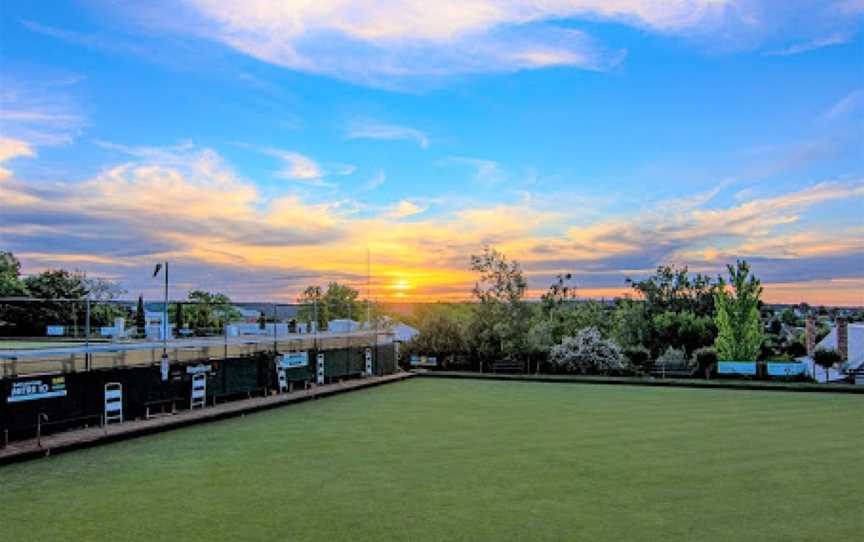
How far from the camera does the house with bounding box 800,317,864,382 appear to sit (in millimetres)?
18800

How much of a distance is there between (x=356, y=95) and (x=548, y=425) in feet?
27.4

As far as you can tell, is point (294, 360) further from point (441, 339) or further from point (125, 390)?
point (441, 339)

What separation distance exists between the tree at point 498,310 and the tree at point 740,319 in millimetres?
5859

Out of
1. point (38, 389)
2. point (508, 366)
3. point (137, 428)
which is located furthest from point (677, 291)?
point (38, 389)

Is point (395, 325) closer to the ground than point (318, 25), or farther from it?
closer to the ground

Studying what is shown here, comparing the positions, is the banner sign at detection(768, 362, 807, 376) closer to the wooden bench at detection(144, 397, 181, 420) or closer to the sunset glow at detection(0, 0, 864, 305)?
the sunset glow at detection(0, 0, 864, 305)

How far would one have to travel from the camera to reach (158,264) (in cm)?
1223

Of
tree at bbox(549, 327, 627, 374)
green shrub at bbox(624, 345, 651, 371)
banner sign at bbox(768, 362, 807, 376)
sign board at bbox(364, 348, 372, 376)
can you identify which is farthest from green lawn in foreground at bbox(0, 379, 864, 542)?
green shrub at bbox(624, 345, 651, 371)

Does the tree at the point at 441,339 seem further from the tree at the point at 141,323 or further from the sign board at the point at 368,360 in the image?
the tree at the point at 141,323

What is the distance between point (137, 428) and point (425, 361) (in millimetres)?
12236

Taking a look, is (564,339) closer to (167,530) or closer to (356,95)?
(356,95)

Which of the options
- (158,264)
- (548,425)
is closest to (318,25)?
(158,264)

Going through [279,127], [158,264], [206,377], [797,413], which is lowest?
[797,413]

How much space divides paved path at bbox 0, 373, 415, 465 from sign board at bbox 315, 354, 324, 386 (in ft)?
3.04
